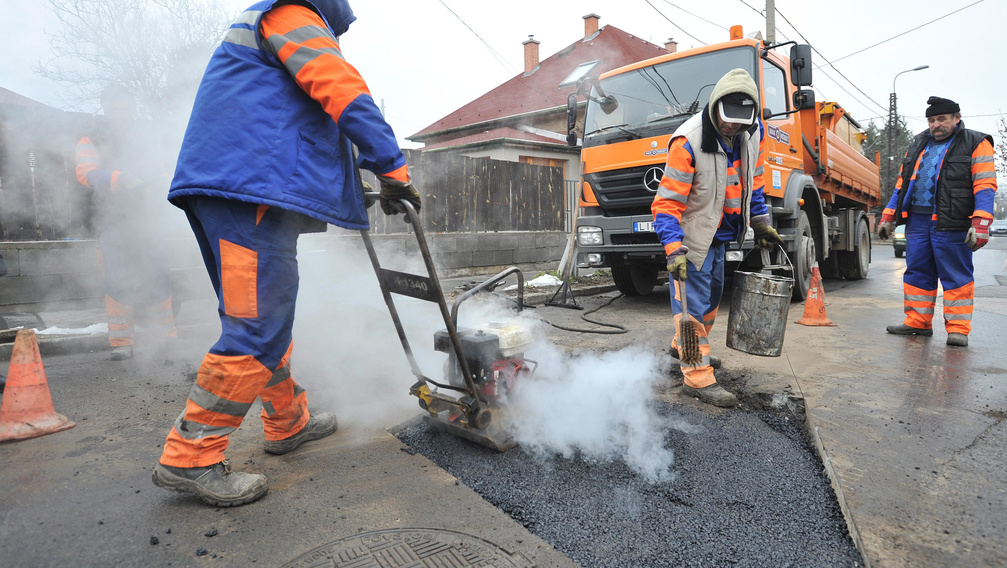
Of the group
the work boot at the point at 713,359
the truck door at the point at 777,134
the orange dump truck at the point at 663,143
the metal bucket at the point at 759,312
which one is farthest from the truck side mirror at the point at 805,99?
the work boot at the point at 713,359

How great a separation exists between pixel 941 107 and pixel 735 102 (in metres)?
2.61

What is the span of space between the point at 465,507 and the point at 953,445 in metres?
2.16

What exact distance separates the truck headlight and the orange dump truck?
0.04 feet

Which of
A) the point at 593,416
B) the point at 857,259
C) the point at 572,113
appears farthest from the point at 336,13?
the point at 857,259

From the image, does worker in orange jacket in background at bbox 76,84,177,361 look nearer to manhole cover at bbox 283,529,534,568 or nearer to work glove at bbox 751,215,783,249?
manhole cover at bbox 283,529,534,568

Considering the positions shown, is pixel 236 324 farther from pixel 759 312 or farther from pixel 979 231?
pixel 979 231

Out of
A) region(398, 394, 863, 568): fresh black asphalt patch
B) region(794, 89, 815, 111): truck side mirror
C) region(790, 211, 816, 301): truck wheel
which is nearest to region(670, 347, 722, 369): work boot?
region(398, 394, 863, 568): fresh black asphalt patch

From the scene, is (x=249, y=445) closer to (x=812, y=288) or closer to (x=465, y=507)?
(x=465, y=507)

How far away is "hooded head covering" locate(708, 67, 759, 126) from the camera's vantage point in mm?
3061

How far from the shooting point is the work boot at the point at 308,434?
2.46 meters

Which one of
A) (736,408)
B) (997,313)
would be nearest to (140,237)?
(736,408)

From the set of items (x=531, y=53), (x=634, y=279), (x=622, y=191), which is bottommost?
(x=634, y=279)

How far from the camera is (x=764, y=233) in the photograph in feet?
12.3

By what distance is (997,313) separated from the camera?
595 cm
